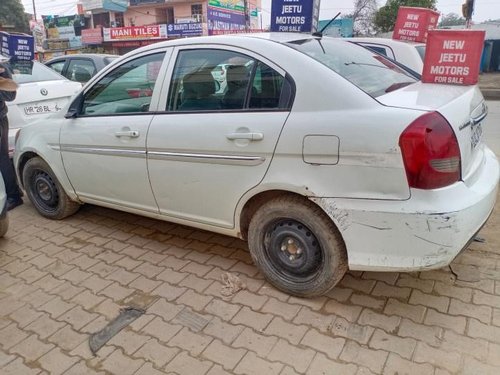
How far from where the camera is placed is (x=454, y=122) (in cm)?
211

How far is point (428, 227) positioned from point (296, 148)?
2.66ft

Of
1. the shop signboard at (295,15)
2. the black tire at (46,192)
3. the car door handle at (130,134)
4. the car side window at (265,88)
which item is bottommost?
the black tire at (46,192)

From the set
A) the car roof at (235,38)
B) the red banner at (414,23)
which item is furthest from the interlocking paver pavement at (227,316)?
the red banner at (414,23)

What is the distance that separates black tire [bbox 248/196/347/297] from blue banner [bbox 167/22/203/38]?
30.4 metres

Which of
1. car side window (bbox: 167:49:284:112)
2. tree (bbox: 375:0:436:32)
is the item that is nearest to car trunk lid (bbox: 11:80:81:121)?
car side window (bbox: 167:49:284:112)

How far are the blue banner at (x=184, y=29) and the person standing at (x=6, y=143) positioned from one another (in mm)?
28184

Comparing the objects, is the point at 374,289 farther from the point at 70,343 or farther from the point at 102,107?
the point at 102,107

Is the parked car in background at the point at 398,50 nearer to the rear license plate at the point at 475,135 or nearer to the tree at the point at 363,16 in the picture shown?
the rear license plate at the point at 475,135

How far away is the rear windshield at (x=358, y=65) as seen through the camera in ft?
8.05

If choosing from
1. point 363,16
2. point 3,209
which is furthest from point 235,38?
point 363,16

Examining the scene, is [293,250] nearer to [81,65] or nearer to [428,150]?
[428,150]

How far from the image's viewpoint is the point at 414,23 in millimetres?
6555

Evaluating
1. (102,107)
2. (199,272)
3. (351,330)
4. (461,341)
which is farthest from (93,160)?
(461,341)

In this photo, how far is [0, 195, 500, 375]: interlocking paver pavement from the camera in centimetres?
216
